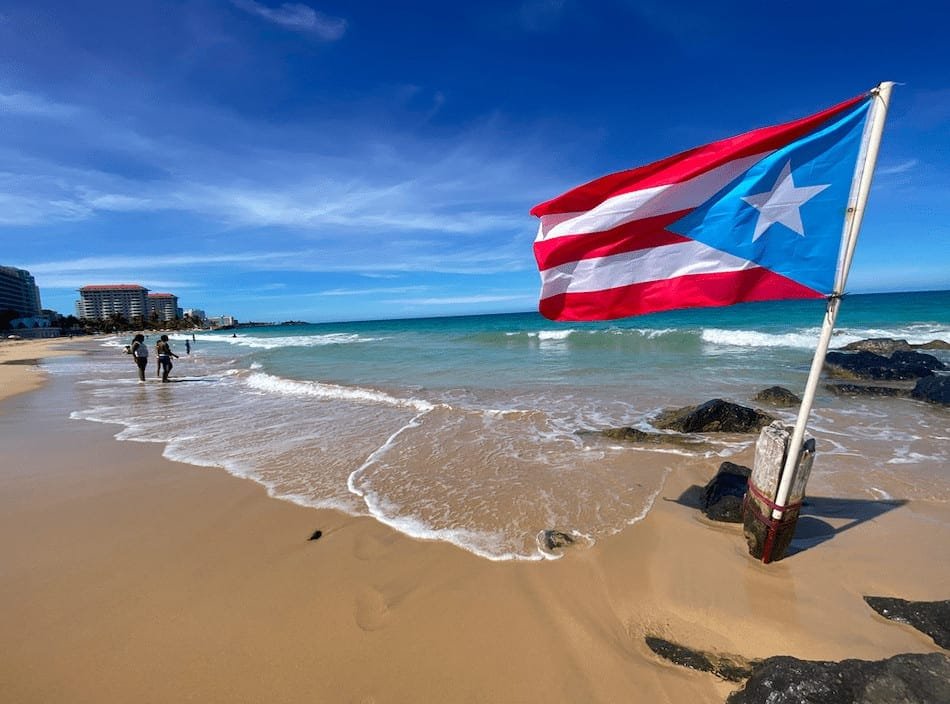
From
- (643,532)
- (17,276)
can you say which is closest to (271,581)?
(643,532)

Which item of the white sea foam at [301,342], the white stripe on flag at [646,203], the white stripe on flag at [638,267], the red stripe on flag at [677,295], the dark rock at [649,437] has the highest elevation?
the white stripe on flag at [646,203]

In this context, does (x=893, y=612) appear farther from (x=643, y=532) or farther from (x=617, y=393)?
(x=617, y=393)

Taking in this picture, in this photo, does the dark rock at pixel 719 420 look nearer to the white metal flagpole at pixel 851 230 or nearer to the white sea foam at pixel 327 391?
the white metal flagpole at pixel 851 230

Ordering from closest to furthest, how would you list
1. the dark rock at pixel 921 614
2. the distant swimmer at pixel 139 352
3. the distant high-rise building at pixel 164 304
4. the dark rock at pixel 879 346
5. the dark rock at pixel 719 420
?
the dark rock at pixel 921 614, the dark rock at pixel 719 420, the distant swimmer at pixel 139 352, the dark rock at pixel 879 346, the distant high-rise building at pixel 164 304

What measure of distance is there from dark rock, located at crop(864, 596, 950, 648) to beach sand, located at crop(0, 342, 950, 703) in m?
0.06

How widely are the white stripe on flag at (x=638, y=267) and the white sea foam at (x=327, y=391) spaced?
6564 millimetres

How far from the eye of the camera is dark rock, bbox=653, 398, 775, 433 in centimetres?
811

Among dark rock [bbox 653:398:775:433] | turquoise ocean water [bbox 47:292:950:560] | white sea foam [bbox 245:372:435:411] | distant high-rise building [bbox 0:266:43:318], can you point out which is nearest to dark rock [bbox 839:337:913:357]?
turquoise ocean water [bbox 47:292:950:560]

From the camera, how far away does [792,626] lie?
3107mm

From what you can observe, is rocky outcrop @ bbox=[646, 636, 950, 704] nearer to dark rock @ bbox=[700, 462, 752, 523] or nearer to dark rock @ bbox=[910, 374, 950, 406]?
dark rock @ bbox=[700, 462, 752, 523]

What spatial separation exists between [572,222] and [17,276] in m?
193

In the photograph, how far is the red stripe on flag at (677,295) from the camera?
144 inches

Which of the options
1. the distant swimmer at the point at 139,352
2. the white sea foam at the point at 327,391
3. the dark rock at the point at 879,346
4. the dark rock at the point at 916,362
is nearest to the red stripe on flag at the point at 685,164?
the white sea foam at the point at 327,391

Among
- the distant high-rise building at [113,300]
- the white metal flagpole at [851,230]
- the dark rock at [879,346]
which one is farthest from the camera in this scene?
the distant high-rise building at [113,300]
